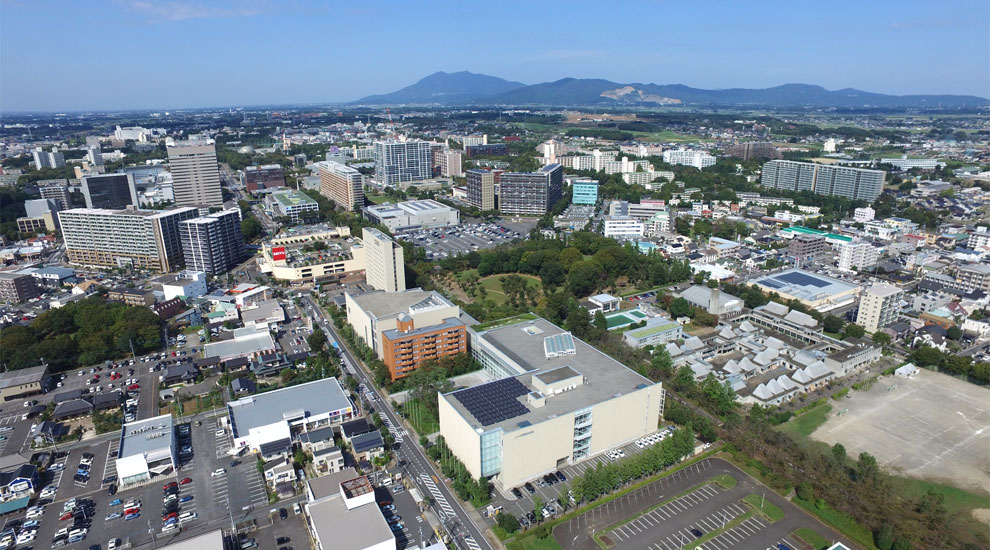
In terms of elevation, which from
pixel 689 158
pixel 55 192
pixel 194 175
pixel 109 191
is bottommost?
pixel 55 192

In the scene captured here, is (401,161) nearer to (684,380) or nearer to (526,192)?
(526,192)

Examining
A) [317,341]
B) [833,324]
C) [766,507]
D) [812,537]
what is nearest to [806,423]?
[766,507]

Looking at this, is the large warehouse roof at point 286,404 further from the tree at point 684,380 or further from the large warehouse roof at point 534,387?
the tree at point 684,380

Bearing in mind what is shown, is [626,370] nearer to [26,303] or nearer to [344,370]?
[344,370]

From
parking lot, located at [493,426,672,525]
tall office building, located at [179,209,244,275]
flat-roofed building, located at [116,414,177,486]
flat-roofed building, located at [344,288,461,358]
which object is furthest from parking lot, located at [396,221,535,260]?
parking lot, located at [493,426,672,525]

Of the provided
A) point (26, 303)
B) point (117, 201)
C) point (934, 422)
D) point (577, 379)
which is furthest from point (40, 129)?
point (934, 422)

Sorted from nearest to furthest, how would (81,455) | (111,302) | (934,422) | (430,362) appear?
1. (81,455)
2. (934,422)
3. (430,362)
4. (111,302)
